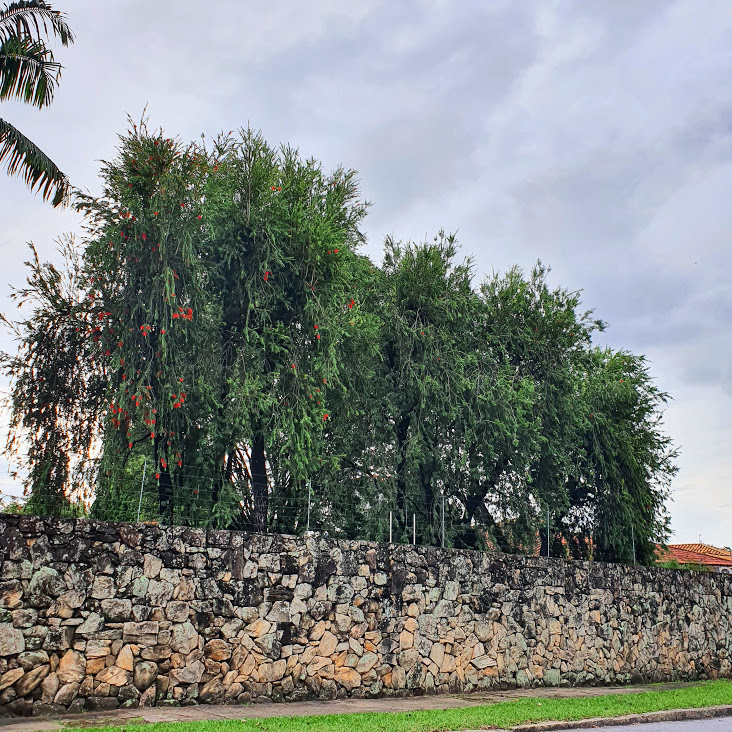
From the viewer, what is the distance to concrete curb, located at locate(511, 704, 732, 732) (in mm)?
10258

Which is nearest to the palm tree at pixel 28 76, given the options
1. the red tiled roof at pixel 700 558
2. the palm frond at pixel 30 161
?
the palm frond at pixel 30 161

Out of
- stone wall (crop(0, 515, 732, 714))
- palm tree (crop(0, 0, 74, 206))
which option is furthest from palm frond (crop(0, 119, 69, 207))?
stone wall (crop(0, 515, 732, 714))

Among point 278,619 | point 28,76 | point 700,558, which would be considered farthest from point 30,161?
point 700,558

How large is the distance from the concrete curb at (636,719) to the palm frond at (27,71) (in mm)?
13172

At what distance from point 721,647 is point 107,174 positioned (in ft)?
62.2

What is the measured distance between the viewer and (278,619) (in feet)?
38.4

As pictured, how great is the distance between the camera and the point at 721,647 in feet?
65.5

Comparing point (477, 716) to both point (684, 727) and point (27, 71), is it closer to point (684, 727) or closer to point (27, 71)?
point (684, 727)

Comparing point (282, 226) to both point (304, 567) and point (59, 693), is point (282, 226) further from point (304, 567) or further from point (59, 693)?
point (59, 693)

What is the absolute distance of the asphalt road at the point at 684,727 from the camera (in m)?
10.7

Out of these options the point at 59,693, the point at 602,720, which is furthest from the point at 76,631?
the point at 602,720

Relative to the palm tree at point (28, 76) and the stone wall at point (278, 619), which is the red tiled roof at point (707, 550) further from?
the palm tree at point (28, 76)

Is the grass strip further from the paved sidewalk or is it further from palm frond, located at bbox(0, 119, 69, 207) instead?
palm frond, located at bbox(0, 119, 69, 207)

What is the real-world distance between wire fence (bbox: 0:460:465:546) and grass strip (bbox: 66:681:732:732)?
132 inches
